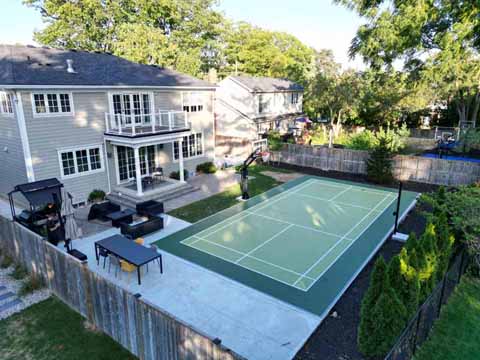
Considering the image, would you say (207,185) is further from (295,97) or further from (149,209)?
(295,97)

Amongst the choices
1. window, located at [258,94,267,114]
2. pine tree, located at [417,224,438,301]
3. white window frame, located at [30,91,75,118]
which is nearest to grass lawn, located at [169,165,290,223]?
white window frame, located at [30,91,75,118]

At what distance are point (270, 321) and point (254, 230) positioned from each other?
232 inches

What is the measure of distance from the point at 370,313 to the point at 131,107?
16.1m

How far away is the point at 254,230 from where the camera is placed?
Answer: 13.9 meters

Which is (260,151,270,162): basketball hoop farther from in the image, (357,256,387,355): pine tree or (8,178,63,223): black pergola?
(357,256,387,355): pine tree

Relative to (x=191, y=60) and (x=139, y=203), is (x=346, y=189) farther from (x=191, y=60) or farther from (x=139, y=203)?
(x=191, y=60)

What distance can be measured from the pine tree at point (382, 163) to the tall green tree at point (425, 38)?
29.0 ft

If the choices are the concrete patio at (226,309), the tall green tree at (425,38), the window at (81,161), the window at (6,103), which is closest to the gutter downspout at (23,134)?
the window at (6,103)

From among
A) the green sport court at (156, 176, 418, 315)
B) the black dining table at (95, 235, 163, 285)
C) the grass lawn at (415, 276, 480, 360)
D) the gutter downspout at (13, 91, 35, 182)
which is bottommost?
the grass lawn at (415, 276, 480, 360)

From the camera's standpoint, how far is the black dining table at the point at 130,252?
9.71 metres

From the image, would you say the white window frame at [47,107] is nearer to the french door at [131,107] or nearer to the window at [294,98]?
the french door at [131,107]

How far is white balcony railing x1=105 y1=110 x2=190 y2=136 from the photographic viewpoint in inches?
661

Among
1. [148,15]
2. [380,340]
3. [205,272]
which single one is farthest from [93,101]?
[148,15]

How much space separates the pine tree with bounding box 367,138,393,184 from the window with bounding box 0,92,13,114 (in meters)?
19.8
